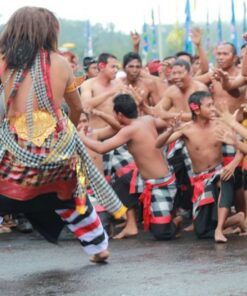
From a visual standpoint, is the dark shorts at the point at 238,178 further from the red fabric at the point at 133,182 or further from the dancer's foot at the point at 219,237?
the red fabric at the point at 133,182

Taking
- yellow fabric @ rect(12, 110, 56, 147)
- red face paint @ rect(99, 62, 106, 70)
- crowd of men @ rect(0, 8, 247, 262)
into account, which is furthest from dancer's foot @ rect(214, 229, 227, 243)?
red face paint @ rect(99, 62, 106, 70)

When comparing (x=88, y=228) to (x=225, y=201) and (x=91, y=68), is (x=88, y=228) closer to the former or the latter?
(x=225, y=201)

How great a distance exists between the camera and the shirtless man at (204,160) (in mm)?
8922

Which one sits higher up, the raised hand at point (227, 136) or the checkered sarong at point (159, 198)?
the raised hand at point (227, 136)

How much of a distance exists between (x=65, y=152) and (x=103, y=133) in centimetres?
361

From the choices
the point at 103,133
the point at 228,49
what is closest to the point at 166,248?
the point at 103,133

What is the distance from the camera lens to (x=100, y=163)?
10094 millimetres

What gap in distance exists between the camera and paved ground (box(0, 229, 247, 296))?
5.87m

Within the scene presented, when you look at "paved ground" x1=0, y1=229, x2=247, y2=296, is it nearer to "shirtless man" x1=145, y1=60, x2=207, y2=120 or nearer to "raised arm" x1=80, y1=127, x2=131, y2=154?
"raised arm" x1=80, y1=127, x2=131, y2=154

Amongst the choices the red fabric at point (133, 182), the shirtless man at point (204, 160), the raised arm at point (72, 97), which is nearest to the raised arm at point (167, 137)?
the shirtless man at point (204, 160)

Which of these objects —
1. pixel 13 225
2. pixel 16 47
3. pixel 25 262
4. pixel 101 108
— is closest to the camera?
pixel 16 47

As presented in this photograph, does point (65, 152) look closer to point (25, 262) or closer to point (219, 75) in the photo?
point (25, 262)

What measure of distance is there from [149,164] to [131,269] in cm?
255

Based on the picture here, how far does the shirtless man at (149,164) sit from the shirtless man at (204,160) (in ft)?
0.53
